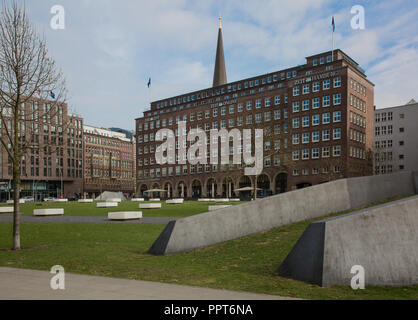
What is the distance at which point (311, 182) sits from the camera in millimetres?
69438

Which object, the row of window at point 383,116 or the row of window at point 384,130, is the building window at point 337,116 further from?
the row of window at point 383,116

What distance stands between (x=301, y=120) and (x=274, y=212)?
60872 millimetres

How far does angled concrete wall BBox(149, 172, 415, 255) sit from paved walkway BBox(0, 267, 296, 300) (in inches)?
173

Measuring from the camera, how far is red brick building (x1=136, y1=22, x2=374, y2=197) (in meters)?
66.4

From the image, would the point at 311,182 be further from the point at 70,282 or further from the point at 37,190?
the point at 37,190

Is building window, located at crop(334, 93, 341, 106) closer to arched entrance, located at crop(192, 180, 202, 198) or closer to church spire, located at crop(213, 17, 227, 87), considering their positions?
arched entrance, located at crop(192, 180, 202, 198)

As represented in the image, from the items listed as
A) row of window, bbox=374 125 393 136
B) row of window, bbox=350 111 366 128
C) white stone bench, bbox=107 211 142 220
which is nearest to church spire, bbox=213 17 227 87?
row of window, bbox=374 125 393 136

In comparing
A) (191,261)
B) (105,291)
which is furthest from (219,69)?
(105,291)

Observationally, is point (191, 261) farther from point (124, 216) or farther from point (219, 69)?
point (219, 69)

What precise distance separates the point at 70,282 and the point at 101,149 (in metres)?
124

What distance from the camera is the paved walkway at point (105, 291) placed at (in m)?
6.44

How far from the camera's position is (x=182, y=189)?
95250mm

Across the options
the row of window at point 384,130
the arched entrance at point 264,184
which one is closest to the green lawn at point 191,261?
the arched entrance at point 264,184

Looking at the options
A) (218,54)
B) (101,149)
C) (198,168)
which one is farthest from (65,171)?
(218,54)
